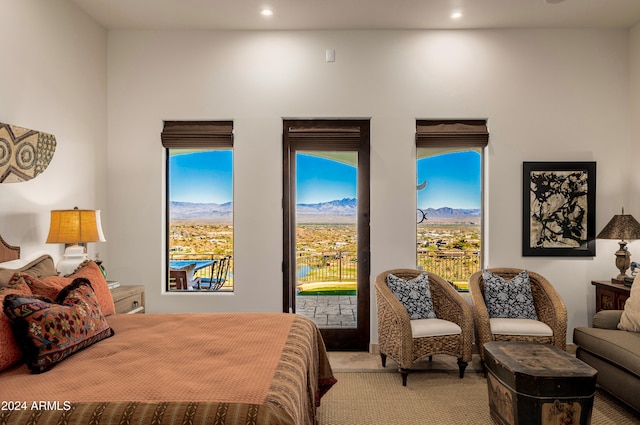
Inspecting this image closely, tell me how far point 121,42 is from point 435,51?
334 centimetres

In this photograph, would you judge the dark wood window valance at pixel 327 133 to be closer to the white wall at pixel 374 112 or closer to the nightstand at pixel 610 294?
the white wall at pixel 374 112

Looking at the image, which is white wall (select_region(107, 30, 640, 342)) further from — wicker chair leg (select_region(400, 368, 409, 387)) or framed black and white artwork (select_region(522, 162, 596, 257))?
wicker chair leg (select_region(400, 368, 409, 387))

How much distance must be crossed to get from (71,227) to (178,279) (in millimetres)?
1478

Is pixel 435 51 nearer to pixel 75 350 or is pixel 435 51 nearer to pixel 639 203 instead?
pixel 639 203

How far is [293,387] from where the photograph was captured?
5.86 feet

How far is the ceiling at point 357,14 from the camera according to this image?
3.88 metres

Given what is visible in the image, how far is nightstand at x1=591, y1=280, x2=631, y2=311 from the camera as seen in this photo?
12.5ft

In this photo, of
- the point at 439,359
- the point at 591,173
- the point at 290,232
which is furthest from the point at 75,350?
the point at 591,173

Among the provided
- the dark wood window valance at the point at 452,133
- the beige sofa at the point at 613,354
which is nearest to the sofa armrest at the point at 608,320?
the beige sofa at the point at 613,354

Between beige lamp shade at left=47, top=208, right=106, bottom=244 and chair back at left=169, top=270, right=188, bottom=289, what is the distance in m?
1.27

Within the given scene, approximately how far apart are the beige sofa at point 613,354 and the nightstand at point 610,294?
1.49ft

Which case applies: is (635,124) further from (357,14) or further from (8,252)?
(8,252)

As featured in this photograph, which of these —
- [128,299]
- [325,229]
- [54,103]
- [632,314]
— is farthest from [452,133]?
[54,103]

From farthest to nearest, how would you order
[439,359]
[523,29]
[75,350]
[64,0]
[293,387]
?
1. [523,29]
2. [439,359]
3. [64,0]
4. [75,350]
5. [293,387]
